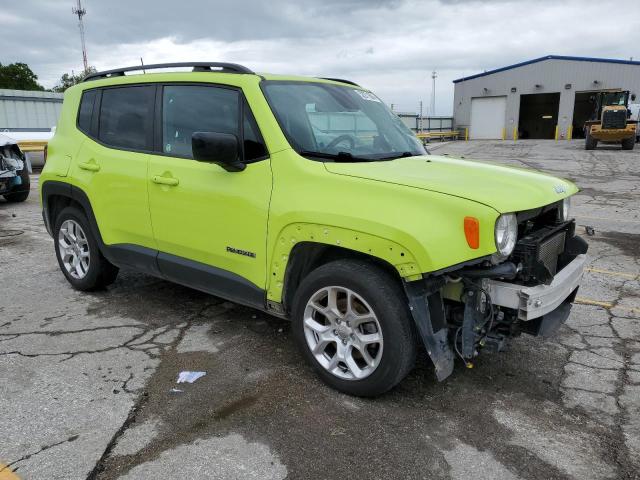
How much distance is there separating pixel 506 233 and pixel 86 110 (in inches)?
152

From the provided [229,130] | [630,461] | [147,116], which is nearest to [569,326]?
[630,461]

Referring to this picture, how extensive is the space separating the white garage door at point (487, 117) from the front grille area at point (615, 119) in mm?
16684

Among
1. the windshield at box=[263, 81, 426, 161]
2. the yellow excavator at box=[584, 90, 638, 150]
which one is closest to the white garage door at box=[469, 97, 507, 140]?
the yellow excavator at box=[584, 90, 638, 150]

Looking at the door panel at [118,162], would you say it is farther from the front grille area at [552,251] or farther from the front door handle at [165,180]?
the front grille area at [552,251]

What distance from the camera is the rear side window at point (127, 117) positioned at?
4184 millimetres

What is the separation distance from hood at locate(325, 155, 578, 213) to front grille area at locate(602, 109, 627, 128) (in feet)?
81.5

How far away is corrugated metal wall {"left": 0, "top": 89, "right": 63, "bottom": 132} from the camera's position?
2052cm

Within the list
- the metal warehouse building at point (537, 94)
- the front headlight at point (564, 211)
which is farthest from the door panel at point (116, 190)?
the metal warehouse building at point (537, 94)

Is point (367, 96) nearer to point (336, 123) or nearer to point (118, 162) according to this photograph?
point (336, 123)

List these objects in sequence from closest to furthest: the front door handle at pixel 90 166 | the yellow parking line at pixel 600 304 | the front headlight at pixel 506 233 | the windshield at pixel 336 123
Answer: the front headlight at pixel 506 233 < the windshield at pixel 336 123 < the front door handle at pixel 90 166 < the yellow parking line at pixel 600 304

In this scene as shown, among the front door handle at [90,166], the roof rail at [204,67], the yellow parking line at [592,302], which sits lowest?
the yellow parking line at [592,302]

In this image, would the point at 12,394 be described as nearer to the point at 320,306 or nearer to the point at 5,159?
the point at 320,306

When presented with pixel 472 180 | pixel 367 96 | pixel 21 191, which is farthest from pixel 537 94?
pixel 472 180

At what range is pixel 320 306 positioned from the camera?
3219 mm
